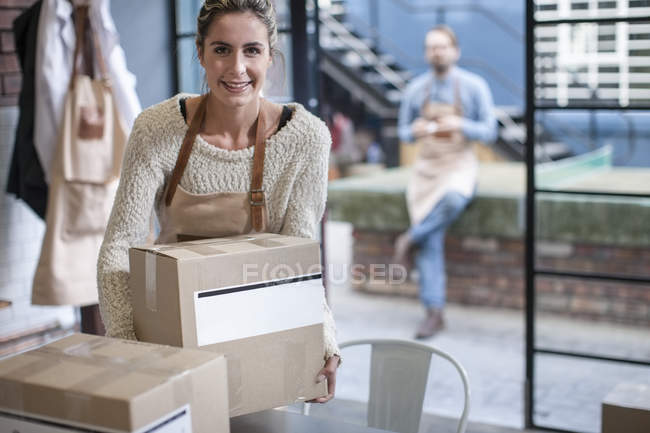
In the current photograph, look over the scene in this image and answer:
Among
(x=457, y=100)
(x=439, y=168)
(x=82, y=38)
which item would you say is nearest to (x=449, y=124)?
(x=457, y=100)

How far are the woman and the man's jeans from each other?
3.29 meters

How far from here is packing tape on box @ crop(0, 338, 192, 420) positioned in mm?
1206

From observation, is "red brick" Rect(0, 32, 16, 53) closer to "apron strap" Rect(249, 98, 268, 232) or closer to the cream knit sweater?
the cream knit sweater

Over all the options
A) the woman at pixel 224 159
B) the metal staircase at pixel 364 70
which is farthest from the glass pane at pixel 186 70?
the metal staircase at pixel 364 70

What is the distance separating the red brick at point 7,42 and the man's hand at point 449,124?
2614 millimetres

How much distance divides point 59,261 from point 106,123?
0.57 metres

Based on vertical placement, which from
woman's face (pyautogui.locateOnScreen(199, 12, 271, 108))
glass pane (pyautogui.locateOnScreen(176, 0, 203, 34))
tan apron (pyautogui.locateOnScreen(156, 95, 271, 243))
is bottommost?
tan apron (pyautogui.locateOnScreen(156, 95, 271, 243))

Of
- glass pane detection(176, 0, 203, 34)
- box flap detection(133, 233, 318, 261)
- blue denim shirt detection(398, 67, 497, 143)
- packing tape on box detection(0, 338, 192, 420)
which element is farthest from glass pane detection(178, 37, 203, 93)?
packing tape on box detection(0, 338, 192, 420)

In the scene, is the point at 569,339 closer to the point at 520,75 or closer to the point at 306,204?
the point at 306,204

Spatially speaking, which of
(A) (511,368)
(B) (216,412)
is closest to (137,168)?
(B) (216,412)

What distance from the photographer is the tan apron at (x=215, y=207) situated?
175 cm

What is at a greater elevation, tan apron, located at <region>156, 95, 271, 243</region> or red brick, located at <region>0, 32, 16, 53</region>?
red brick, located at <region>0, 32, 16, 53</region>

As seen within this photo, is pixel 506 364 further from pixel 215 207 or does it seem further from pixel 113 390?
pixel 113 390

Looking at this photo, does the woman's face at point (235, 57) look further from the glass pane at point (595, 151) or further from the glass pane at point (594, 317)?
the glass pane at point (594, 317)
